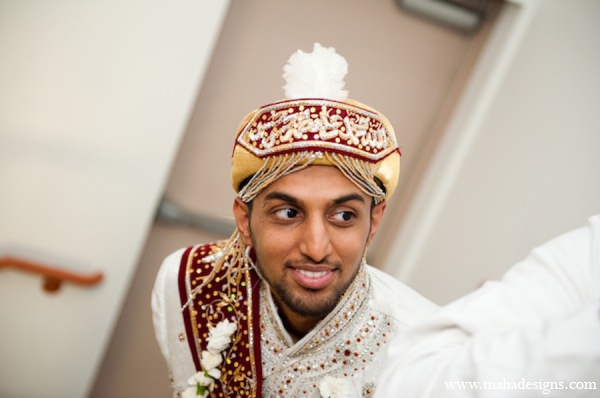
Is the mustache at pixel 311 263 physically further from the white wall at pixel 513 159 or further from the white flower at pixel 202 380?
the white wall at pixel 513 159

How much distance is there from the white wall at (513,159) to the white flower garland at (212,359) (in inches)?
46.8

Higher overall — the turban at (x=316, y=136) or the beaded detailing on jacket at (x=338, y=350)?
the turban at (x=316, y=136)

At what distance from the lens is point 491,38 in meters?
2.40

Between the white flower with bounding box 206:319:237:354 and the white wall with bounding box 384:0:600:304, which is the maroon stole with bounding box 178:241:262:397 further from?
the white wall with bounding box 384:0:600:304

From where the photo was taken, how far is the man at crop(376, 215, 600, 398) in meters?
0.67

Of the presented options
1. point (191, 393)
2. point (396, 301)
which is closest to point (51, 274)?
point (191, 393)

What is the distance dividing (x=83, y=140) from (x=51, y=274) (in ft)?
2.05

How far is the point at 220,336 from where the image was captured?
1508 millimetres

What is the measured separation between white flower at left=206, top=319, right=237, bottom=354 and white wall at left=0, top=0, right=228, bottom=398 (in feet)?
2.91

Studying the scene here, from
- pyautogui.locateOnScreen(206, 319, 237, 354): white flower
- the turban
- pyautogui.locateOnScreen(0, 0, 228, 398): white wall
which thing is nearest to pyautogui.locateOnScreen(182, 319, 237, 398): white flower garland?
pyautogui.locateOnScreen(206, 319, 237, 354): white flower

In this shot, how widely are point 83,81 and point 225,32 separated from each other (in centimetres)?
67

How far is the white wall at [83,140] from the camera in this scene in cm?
199

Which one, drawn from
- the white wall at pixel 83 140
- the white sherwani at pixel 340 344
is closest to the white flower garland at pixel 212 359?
the white sherwani at pixel 340 344

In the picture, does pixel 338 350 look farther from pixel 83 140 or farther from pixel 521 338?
pixel 83 140
